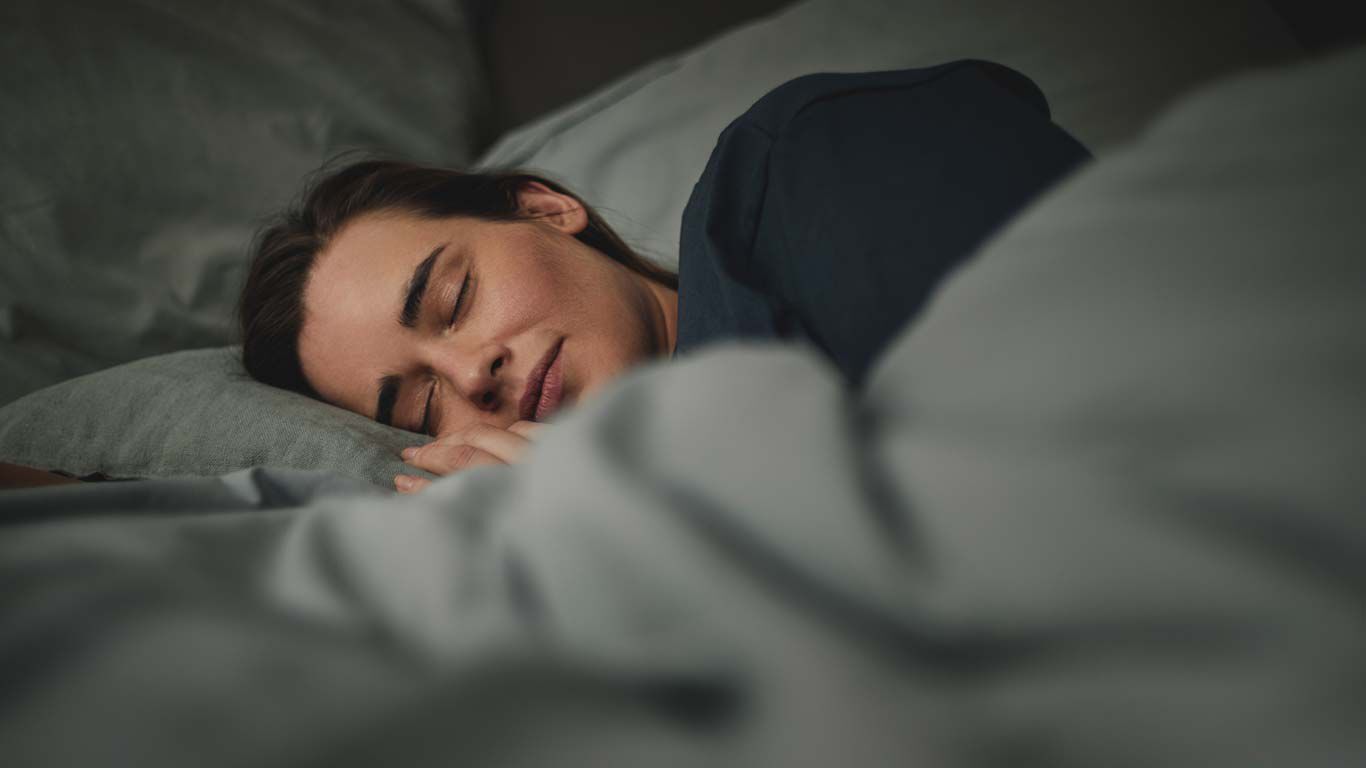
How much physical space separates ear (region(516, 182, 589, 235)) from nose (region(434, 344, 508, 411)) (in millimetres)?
217

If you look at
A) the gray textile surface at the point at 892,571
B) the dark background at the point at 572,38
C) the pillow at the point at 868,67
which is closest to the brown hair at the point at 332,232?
the pillow at the point at 868,67

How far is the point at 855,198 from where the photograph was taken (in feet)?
1.53

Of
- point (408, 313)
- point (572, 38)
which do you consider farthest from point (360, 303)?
point (572, 38)

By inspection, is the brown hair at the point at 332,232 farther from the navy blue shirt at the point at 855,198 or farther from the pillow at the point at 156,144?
the navy blue shirt at the point at 855,198

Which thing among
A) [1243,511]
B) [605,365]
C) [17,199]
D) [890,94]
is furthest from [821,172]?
[17,199]

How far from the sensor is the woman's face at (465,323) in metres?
0.66

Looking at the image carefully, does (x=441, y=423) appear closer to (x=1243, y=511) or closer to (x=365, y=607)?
(x=365, y=607)

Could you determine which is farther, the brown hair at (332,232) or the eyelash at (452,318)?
the brown hair at (332,232)

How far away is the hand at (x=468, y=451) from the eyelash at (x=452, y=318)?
95 millimetres

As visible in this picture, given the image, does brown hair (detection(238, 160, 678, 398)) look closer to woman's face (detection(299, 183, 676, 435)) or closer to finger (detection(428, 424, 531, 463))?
woman's face (detection(299, 183, 676, 435))

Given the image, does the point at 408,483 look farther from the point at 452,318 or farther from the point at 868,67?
the point at 868,67

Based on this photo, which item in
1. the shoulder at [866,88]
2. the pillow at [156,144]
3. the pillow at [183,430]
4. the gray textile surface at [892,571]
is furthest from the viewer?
the pillow at [156,144]

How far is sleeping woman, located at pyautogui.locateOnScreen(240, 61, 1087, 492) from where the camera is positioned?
44cm

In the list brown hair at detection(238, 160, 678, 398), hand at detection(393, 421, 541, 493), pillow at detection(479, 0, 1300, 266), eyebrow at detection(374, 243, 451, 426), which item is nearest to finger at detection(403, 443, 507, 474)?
hand at detection(393, 421, 541, 493)
